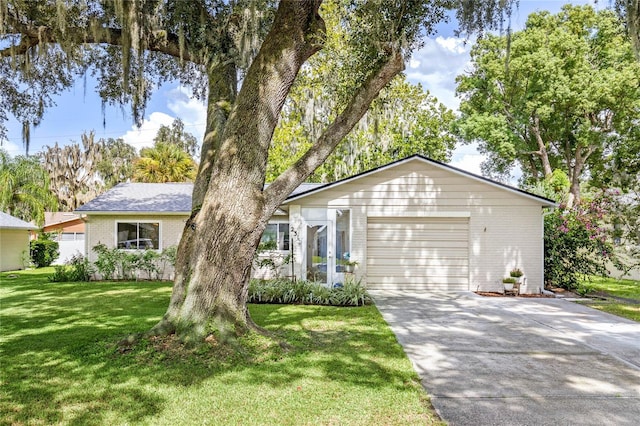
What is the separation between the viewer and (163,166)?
2511cm

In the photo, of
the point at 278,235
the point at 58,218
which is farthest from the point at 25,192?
the point at 278,235

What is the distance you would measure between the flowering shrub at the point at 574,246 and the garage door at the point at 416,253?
7.88 ft

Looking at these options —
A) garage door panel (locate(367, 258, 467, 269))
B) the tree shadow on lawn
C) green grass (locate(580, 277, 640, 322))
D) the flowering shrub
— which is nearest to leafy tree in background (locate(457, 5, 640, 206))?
green grass (locate(580, 277, 640, 322))

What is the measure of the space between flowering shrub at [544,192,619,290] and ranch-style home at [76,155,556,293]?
542 mm

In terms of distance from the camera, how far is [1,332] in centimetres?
622

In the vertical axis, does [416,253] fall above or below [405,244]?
below

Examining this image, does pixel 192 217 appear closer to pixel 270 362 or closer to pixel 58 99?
pixel 270 362

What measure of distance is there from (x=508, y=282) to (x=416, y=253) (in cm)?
249

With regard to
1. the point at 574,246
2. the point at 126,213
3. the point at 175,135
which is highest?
the point at 175,135

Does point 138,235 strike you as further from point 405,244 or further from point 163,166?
point 163,166

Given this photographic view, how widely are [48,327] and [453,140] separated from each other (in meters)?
21.4

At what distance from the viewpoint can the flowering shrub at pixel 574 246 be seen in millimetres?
10438

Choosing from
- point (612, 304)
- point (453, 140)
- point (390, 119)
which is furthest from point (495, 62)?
point (612, 304)

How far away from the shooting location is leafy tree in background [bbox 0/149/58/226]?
2100 centimetres
